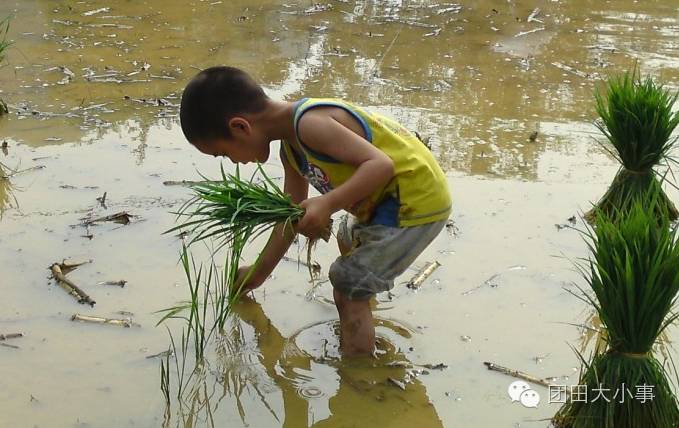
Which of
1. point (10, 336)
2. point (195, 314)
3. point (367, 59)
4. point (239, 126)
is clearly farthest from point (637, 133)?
point (367, 59)

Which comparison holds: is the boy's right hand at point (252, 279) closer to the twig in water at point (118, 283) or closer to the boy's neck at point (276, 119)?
the twig in water at point (118, 283)

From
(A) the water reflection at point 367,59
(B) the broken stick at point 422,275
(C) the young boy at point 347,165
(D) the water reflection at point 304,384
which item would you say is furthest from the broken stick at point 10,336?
(A) the water reflection at point 367,59

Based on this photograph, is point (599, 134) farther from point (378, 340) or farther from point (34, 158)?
point (34, 158)

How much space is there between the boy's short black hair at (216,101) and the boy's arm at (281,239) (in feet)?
1.40

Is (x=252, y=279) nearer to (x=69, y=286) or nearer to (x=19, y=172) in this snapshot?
(x=69, y=286)

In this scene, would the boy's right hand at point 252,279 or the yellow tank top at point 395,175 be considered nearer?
the yellow tank top at point 395,175

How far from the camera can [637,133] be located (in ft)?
13.8

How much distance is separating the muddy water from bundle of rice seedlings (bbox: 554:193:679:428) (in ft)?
1.18

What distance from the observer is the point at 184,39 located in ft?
25.0

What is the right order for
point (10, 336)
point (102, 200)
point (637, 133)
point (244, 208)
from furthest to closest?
point (102, 200), point (637, 133), point (10, 336), point (244, 208)

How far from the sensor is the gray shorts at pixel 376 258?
3.35 meters

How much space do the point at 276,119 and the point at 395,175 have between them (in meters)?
0.47

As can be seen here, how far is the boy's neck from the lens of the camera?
10.6 ft

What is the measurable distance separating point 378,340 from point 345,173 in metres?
0.70
